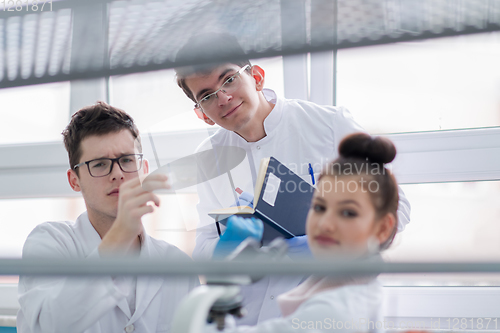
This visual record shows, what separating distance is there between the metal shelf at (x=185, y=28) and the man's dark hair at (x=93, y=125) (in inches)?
13.4

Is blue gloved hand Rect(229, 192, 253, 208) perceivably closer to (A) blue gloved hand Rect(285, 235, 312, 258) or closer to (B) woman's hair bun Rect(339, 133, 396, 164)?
(A) blue gloved hand Rect(285, 235, 312, 258)

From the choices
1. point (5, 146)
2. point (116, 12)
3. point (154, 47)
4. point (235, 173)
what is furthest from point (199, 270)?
point (5, 146)

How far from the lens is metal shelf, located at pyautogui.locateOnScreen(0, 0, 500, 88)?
2.28 ft

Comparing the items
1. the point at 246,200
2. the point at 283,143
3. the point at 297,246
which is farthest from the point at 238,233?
the point at 283,143

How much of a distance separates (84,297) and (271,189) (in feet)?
1.65

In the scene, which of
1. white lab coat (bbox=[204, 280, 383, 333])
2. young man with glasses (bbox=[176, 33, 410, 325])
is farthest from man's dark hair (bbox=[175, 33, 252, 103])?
white lab coat (bbox=[204, 280, 383, 333])

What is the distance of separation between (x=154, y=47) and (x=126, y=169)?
1.40 ft

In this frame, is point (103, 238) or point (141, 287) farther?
point (141, 287)

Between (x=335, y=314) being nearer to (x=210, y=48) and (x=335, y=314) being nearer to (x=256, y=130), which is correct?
(x=210, y=48)

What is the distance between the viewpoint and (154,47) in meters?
0.79

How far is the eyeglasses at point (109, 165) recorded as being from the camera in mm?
1101

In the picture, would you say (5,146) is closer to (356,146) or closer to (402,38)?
(356,146)

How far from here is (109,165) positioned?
3.63ft

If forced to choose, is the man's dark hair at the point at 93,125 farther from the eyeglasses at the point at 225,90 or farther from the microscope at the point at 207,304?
the microscope at the point at 207,304
